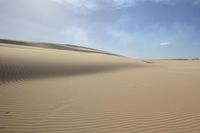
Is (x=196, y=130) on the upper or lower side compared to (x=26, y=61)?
lower

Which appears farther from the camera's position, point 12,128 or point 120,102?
point 120,102

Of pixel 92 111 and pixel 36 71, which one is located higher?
pixel 36 71

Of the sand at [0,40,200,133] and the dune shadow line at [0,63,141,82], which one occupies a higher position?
the dune shadow line at [0,63,141,82]

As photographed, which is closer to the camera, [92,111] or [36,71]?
[92,111]

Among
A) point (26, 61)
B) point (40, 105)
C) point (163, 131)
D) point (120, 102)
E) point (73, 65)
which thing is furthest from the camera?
point (73, 65)

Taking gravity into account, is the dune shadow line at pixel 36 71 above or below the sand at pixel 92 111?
above

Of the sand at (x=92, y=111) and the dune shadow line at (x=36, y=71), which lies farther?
the dune shadow line at (x=36, y=71)

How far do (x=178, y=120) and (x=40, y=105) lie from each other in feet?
12.7

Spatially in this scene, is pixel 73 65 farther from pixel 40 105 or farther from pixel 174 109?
pixel 174 109

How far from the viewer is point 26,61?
14586mm

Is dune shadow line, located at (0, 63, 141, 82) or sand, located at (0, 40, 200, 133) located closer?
sand, located at (0, 40, 200, 133)

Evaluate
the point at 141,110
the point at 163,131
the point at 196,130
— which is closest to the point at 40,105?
the point at 141,110

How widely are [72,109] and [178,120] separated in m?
2.84

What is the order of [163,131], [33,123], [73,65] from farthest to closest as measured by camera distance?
[73,65]
[33,123]
[163,131]
